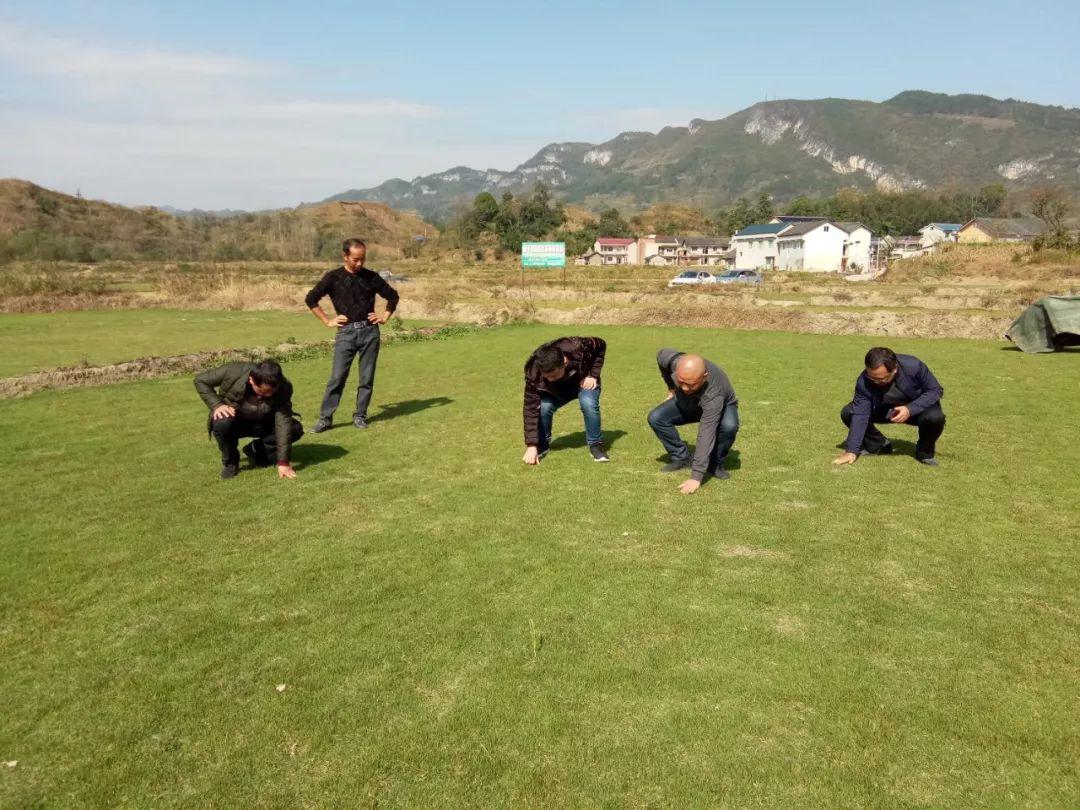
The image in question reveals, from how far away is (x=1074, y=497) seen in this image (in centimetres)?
595

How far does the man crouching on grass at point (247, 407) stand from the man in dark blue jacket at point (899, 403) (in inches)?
216

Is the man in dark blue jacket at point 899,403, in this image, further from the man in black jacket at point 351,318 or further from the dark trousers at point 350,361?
the dark trousers at point 350,361

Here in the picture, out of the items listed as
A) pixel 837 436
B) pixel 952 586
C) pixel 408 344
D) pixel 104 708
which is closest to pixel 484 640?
pixel 104 708

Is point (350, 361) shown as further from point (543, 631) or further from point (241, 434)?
point (543, 631)

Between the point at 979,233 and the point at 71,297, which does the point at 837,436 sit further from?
the point at 979,233

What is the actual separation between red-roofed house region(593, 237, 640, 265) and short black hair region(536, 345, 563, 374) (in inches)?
4201

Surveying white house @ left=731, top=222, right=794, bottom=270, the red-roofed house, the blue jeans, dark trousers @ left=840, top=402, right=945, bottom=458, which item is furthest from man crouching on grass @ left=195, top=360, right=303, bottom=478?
the red-roofed house

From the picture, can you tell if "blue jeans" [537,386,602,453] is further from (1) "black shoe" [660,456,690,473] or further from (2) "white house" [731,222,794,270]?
(2) "white house" [731,222,794,270]

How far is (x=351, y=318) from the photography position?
29.4 ft

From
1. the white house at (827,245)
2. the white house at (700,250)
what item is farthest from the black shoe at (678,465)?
the white house at (700,250)

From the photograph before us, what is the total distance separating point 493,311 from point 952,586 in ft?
75.8

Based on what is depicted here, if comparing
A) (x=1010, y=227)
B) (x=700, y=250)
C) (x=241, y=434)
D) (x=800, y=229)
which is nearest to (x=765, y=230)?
(x=800, y=229)

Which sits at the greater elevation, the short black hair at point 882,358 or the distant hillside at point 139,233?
the distant hillside at point 139,233

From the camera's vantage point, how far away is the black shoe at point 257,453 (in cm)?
729
